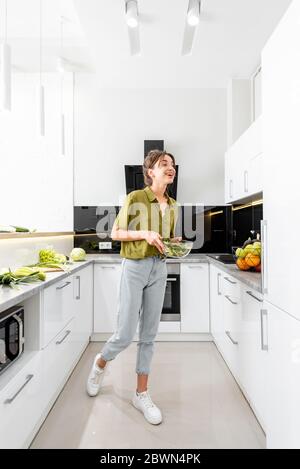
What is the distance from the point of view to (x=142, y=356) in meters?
2.08

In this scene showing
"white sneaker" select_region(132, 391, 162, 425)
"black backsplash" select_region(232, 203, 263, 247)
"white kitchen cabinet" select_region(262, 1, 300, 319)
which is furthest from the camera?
"black backsplash" select_region(232, 203, 263, 247)

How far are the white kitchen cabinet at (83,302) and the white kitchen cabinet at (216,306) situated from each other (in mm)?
1189

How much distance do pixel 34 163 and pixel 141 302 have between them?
239cm

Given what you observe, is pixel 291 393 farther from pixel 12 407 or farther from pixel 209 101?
pixel 209 101

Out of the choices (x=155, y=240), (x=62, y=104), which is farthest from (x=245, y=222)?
(x=62, y=104)

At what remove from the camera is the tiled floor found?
1752mm

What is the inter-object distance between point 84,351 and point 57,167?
2.03 meters

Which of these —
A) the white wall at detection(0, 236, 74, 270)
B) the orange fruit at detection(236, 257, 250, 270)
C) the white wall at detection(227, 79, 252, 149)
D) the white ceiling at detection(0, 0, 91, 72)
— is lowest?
the orange fruit at detection(236, 257, 250, 270)

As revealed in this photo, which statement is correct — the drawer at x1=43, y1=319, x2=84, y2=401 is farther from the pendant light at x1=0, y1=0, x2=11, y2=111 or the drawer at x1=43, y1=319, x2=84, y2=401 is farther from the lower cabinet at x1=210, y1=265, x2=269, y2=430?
the pendant light at x1=0, y1=0, x2=11, y2=111

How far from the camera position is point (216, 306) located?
→ 10.2 ft

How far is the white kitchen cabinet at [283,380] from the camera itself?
1.21 metres

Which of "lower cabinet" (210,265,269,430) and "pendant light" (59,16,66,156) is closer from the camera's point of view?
"lower cabinet" (210,265,269,430)

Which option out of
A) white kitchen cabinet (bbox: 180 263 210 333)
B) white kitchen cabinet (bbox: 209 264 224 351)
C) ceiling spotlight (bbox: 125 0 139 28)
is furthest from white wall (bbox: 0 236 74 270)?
ceiling spotlight (bbox: 125 0 139 28)

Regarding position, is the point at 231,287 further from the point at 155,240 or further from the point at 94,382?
the point at 94,382
